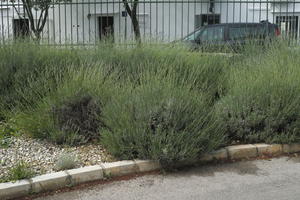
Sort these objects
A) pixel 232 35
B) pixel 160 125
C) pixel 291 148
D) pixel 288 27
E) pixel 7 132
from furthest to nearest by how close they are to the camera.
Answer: pixel 288 27, pixel 232 35, pixel 7 132, pixel 291 148, pixel 160 125

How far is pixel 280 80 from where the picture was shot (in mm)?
6098

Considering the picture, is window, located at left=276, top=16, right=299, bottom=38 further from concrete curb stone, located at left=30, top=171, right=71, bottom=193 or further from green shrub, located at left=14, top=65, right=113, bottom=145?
concrete curb stone, located at left=30, top=171, right=71, bottom=193

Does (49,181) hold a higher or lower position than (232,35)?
lower

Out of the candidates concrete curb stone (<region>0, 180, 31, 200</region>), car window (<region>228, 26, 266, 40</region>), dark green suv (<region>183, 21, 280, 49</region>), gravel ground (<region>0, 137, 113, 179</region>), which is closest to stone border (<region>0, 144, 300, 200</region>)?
concrete curb stone (<region>0, 180, 31, 200</region>)

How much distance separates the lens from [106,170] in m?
4.91

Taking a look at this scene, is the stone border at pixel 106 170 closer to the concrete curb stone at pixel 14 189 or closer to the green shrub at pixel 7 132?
the concrete curb stone at pixel 14 189

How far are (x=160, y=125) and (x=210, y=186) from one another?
3.25 ft

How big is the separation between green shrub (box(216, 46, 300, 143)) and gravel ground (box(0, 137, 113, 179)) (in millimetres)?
1888

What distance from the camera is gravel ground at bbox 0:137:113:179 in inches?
196

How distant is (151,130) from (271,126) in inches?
76.4

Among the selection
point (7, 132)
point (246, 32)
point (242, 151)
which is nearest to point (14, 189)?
point (7, 132)

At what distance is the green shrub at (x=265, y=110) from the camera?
589 cm

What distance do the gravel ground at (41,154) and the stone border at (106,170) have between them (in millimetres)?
255

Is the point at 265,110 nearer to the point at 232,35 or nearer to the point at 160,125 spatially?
the point at 160,125
